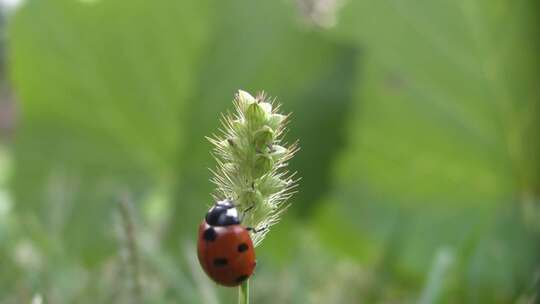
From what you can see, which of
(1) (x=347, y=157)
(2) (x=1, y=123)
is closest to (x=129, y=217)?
(1) (x=347, y=157)

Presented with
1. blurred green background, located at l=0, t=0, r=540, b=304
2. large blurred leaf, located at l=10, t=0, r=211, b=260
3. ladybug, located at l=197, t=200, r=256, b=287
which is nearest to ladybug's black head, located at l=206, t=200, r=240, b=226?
ladybug, located at l=197, t=200, r=256, b=287

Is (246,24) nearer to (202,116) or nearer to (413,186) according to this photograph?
(202,116)

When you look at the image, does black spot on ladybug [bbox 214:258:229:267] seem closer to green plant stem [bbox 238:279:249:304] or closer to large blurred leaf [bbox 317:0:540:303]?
green plant stem [bbox 238:279:249:304]

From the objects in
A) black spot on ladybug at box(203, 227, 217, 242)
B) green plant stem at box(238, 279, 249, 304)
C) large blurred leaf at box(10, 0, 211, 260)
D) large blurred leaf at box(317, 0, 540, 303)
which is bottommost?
green plant stem at box(238, 279, 249, 304)

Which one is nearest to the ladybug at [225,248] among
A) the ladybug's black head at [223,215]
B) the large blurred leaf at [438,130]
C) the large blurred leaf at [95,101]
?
the ladybug's black head at [223,215]

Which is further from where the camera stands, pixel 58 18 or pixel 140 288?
pixel 58 18

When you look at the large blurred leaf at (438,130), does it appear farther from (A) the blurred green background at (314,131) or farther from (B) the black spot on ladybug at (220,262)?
(B) the black spot on ladybug at (220,262)

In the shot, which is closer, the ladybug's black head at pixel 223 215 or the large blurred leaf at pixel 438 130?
the ladybug's black head at pixel 223 215
